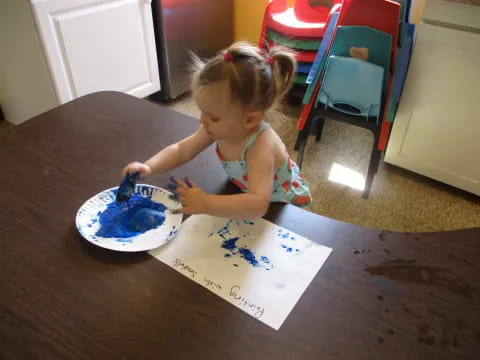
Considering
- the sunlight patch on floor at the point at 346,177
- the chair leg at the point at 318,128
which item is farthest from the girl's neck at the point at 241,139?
the chair leg at the point at 318,128

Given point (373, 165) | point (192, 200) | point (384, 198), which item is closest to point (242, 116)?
point (192, 200)

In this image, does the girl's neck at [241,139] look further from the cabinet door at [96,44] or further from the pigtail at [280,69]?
the cabinet door at [96,44]

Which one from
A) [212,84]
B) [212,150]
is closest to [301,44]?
[212,150]

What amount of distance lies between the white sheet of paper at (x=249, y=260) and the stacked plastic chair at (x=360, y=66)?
3.59 ft

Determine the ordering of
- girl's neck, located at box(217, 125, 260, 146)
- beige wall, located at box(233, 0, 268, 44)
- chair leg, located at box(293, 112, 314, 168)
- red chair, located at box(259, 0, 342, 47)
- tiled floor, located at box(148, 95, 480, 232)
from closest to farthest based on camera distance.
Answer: girl's neck, located at box(217, 125, 260, 146) < tiled floor, located at box(148, 95, 480, 232) < chair leg, located at box(293, 112, 314, 168) < red chair, located at box(259, 0, 342, 47) < beige wall, located at box(233, 0, 268, 44)

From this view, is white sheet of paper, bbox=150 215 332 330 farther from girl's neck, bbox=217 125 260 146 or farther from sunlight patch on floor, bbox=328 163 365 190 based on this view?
sunlight patch on floor, bbox=328 163 365 190

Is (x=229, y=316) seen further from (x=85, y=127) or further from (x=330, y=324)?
(x=85, y=127)

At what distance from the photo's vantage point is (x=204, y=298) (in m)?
0.63

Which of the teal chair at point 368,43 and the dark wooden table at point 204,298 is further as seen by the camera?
the teal chair at point 368,43

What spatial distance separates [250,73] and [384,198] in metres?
1.33

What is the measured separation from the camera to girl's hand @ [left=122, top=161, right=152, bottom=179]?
0.84 metres

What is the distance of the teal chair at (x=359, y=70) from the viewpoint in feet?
5.34

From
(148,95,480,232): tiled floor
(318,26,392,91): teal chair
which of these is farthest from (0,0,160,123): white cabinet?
(318,26,392,91): teal chair

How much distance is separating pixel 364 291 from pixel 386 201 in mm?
1274
